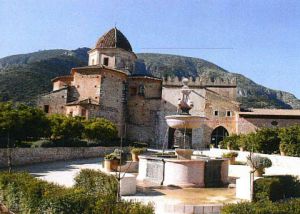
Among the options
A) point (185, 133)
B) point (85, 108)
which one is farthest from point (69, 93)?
point (185, 133)

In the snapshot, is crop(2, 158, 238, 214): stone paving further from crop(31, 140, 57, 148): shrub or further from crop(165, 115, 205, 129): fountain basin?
crop(31, 140, 57, 148): shrub

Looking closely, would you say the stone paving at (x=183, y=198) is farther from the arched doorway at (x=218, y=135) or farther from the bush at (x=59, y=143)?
the arched doorway at (x=218, y=135)

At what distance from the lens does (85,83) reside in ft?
91.9

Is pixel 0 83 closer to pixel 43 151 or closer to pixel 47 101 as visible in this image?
pixel 47 101

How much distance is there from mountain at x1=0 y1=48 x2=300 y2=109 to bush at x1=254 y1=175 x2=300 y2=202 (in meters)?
26.1

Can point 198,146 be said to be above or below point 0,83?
below

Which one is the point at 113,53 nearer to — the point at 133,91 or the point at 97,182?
the point at 133,91

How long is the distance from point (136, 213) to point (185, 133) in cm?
623

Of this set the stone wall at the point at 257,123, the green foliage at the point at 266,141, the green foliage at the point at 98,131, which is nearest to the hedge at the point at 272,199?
the green foliage at the point at 266,141

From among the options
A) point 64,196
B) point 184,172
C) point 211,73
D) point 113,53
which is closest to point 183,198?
point 184,172

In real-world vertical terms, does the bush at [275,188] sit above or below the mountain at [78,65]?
below

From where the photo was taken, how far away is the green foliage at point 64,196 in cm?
462

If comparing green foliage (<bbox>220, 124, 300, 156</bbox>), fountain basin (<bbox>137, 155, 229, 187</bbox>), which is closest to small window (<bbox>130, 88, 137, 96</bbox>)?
green foliage (<bbox>220, 124, 300, 156</bbox>)

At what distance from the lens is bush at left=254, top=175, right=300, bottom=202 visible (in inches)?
251
